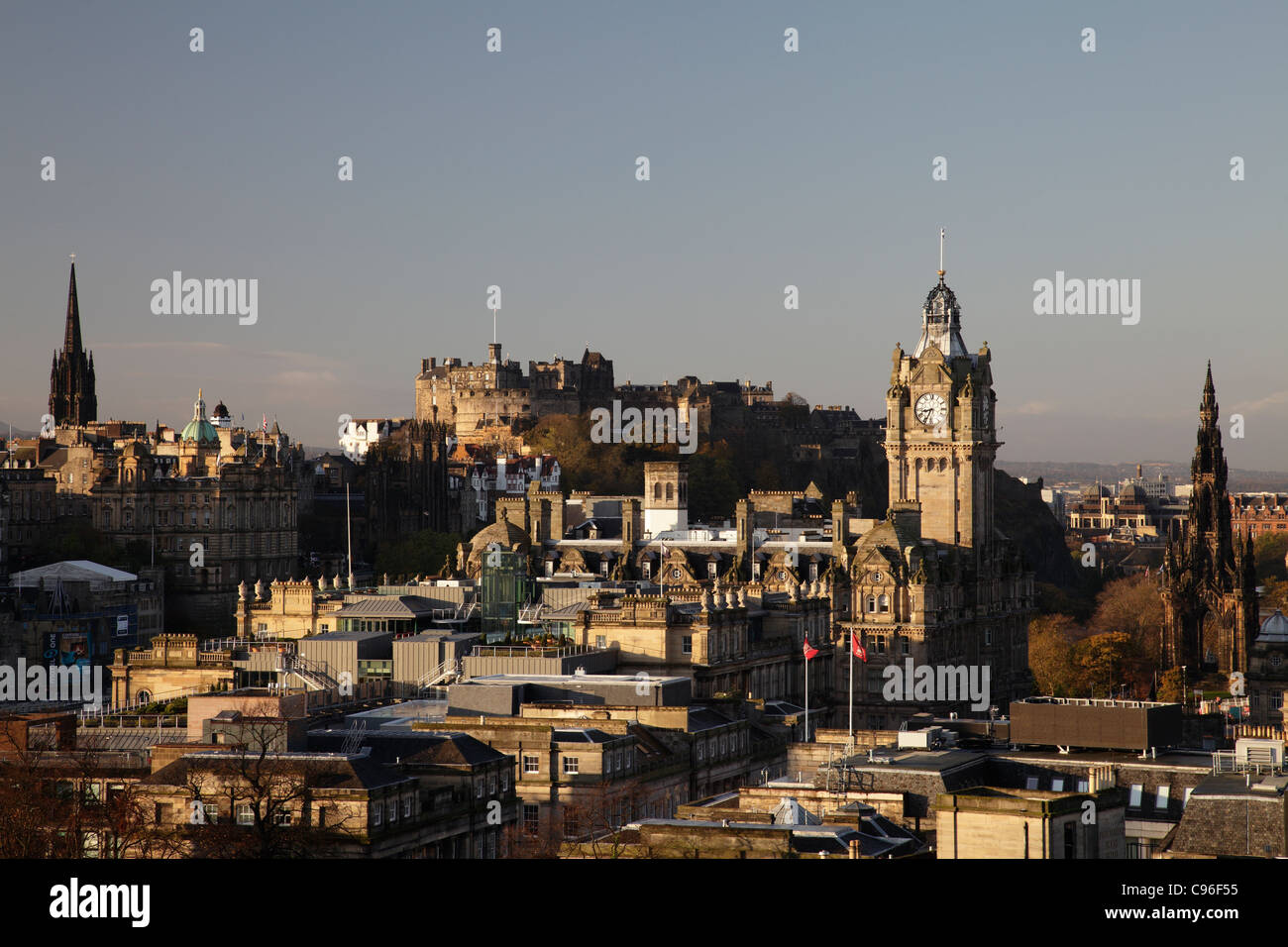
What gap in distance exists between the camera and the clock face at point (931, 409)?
12188cm

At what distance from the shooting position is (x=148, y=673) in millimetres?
82375

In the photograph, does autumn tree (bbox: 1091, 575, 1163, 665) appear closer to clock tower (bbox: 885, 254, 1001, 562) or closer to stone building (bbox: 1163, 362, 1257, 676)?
stone building (bbox: 1163, 362, 1257, 676)

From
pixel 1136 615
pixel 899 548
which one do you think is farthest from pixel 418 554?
pixel 1136 615

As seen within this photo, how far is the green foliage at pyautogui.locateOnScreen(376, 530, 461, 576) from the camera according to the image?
14238 centimetres

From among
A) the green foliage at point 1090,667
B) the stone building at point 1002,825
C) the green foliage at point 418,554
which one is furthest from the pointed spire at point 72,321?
the stone building at point 1002,825

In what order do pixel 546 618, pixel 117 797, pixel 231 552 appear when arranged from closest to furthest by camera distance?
pixel 117 797
pixel 546 618
pixel 231 552

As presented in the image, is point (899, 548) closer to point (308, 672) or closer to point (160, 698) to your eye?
point (308, 672)

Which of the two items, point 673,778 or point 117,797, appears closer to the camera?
point 117,797

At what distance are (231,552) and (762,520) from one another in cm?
3749

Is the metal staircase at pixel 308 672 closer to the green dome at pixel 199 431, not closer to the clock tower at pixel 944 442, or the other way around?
the clock tower at pixel 944 442

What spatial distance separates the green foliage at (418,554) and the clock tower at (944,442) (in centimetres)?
Answer: 3231
